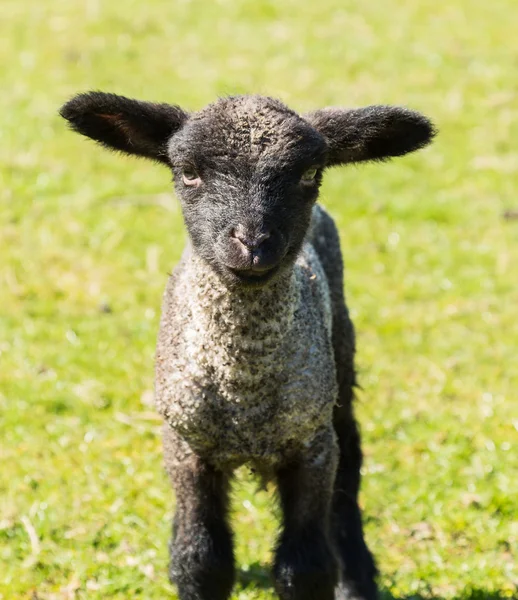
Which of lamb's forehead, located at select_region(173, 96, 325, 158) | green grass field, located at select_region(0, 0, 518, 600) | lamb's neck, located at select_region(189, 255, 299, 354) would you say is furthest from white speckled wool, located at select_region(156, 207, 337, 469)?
green grass field, located at select_region(0, 0, 518, 600)

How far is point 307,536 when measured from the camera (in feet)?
17.2

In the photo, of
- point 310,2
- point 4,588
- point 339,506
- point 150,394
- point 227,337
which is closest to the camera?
point 227,337

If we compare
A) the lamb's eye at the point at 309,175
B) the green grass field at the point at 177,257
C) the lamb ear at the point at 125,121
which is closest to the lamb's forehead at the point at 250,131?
the lamb's eye at the point at 309,175

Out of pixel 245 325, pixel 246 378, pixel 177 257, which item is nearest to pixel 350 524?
pixel 246 378

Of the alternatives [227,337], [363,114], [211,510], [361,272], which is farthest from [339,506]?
[361,272]

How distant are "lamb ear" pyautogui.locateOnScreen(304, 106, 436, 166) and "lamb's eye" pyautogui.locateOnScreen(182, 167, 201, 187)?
70 cm

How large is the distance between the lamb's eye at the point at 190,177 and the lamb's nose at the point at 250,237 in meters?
0.45

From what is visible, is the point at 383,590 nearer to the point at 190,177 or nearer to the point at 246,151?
the point at 190,177

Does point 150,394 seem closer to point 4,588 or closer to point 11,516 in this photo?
point 11,516

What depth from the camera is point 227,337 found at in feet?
16.6

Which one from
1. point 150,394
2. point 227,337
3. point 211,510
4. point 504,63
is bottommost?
point 211,510

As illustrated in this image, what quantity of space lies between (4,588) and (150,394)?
241 centimetres

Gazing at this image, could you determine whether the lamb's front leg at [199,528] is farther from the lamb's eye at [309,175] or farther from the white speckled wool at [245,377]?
the lamb's eye at [309,175]

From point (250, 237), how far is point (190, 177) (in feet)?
1.95
